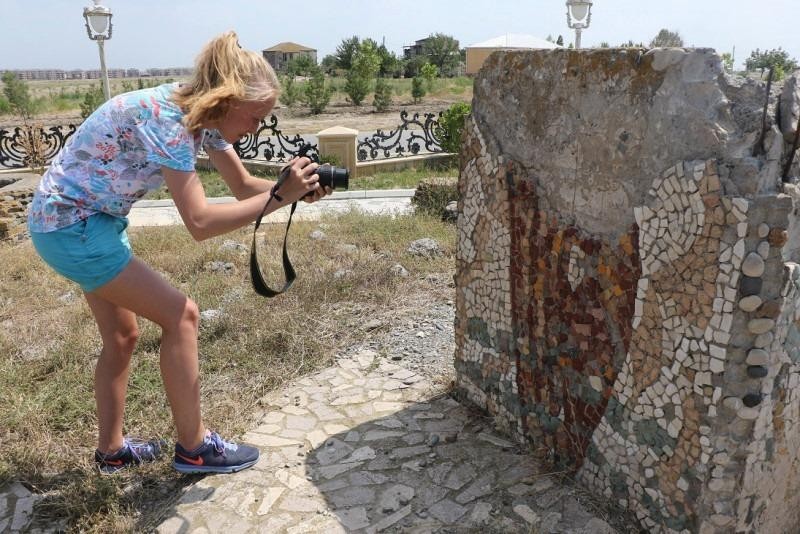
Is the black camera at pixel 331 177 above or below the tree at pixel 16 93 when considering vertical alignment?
below

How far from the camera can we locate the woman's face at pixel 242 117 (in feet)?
7.54

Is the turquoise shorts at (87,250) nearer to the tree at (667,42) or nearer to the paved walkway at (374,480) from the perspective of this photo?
the paved walkway at (374,480)

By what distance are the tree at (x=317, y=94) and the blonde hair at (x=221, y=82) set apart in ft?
76.0

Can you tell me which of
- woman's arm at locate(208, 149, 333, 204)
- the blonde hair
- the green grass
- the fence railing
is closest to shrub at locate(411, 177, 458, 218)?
the green grass

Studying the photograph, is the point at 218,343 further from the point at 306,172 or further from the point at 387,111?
the point at 387,111

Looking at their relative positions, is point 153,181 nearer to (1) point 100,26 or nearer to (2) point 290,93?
(1) point 100,26

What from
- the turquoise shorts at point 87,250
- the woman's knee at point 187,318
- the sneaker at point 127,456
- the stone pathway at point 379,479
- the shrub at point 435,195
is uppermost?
the turquoise shorts at point 87,250

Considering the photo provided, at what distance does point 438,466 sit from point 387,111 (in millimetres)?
24811

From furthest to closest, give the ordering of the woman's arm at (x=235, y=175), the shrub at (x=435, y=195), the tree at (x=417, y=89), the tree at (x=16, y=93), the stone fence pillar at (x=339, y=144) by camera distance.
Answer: the tree at (x=417, y=89)
the tree at (x=16, y=93)
the stone fence pillar at (x=339, y=144)
the shrub at (x=435, y=195)
the woman's arm at (x=235, y=175)

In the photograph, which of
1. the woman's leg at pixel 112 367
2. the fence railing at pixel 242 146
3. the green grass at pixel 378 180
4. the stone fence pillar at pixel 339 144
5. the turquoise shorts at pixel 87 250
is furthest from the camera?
the stone fence pillar at pixel 339 144

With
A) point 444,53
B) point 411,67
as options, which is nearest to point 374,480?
point 411,67

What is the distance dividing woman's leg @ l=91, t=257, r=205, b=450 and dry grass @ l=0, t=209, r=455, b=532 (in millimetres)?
396

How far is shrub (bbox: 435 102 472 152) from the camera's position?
39.4 feet

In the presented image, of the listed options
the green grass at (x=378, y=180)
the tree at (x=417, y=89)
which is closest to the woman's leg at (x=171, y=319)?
the green grass at (x=378, y=180)
